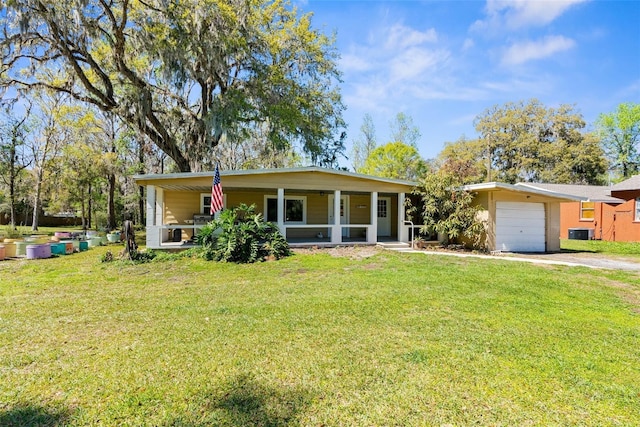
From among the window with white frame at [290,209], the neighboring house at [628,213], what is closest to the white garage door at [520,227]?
the window with white frame at [290,209]

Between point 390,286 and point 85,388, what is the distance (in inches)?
192

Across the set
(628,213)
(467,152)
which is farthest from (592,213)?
(467,152)

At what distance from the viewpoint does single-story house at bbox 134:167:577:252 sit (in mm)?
10844

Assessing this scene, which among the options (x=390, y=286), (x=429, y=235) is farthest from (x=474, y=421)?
(x=429, y=235)

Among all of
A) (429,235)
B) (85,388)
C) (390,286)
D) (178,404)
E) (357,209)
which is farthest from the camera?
(357,209)

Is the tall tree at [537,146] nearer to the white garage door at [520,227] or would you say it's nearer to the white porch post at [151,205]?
the white garage door at [520,227]

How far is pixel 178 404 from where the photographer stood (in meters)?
2.52

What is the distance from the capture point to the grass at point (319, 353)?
246 centimetres

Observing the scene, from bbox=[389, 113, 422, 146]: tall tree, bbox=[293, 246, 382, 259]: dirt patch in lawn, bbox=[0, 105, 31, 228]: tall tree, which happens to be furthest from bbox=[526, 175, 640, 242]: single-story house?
bbox=[0, 105, 31, 228]: tall tree

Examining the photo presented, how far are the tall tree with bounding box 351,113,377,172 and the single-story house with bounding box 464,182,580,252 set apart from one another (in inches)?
812

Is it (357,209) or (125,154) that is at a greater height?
(125,154)

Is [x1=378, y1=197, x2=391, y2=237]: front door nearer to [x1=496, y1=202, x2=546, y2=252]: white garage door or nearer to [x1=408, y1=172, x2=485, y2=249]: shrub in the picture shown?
[x1=408, y1=172, x2=485, y2=249]: shrub

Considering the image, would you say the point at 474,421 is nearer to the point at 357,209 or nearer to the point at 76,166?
the point at 357,209

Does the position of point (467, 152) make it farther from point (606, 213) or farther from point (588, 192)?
point (606, 213)
